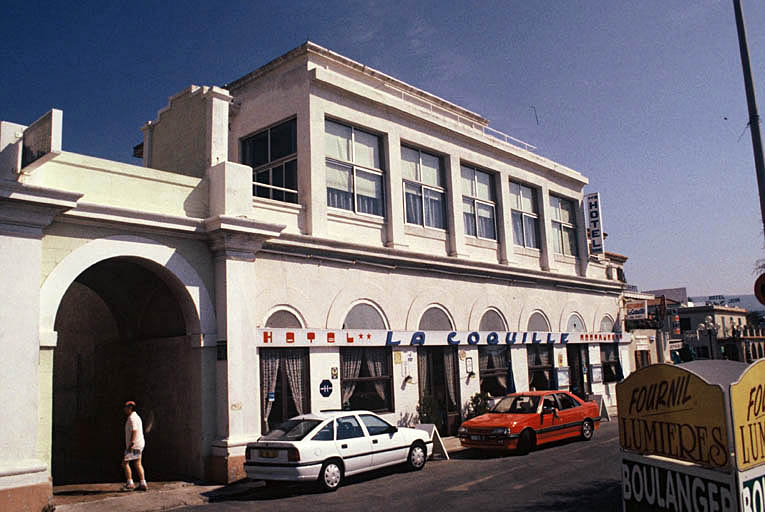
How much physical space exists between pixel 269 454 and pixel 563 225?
20.2 m

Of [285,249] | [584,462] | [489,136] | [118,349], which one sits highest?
[489,136]

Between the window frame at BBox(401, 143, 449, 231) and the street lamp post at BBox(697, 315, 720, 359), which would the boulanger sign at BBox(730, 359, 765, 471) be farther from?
the street lamp post at BBox(697, 315, 720, 359)

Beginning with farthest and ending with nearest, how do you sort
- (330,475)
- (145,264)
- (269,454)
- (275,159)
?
(275,159) → (145,264) → (330,475) → (269,454)

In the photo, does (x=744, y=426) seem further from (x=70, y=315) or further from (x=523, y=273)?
(x=523, y=273)

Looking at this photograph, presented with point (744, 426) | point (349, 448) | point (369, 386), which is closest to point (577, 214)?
point (369, 386)

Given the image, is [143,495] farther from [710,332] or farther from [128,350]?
[710,332]

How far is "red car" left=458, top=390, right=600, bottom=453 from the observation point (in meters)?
15.9

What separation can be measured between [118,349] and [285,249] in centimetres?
498

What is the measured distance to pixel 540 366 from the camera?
2495 cm

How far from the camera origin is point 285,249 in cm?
1617

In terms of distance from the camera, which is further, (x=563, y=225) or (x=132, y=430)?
(x=563, y=225)

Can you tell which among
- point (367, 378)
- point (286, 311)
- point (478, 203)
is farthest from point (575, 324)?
point (286, 311)

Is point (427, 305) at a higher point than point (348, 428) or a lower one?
higher

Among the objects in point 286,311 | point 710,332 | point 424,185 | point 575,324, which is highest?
point 424,185
